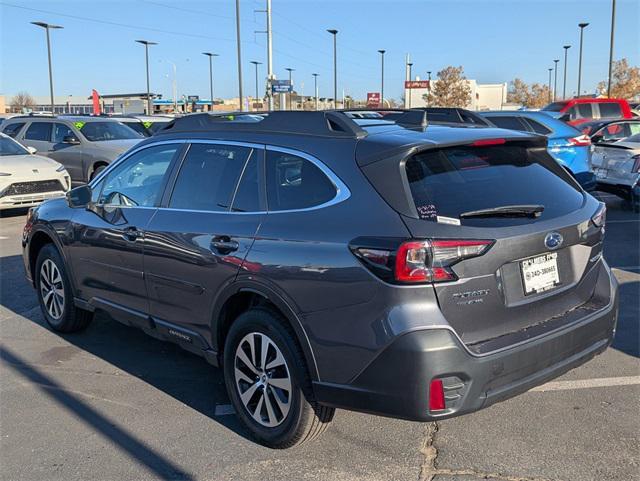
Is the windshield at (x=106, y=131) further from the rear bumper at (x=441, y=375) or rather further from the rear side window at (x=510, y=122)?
the rear bumper at (x=441, y=375)

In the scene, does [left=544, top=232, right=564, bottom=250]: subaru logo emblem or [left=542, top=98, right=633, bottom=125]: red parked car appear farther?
[left=542, top=98, right=633, bottom=125]: red parked car

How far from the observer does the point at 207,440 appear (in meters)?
3.60

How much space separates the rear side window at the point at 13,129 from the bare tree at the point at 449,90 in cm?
4515

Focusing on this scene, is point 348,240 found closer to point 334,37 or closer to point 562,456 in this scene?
point 562,456

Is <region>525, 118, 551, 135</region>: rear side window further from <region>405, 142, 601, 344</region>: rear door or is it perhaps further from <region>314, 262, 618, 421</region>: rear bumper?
<region>314, 262, 618, 421</region>: rear bumper

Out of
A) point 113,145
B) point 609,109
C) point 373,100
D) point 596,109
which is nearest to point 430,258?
point 113,145

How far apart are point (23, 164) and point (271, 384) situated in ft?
33.7

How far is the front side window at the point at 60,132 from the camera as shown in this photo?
1491 cm

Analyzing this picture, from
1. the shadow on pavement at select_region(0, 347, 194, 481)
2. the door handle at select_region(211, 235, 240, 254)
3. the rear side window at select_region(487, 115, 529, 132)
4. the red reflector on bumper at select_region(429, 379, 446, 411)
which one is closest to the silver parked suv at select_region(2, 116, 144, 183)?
the rear side window at select_region(487, 115, 529, 132)

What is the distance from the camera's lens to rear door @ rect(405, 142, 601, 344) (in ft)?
9.40

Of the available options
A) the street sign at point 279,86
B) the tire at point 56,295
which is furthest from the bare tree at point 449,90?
the tire at point 56,295

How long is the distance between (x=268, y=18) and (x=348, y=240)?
33204 mm

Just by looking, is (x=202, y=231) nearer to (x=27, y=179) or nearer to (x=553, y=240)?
(x=553, y=240)

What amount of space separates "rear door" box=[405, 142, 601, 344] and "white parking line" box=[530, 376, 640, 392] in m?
0.98
